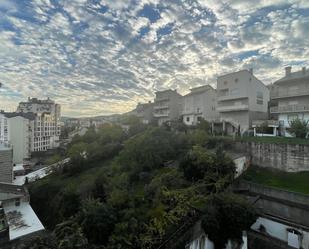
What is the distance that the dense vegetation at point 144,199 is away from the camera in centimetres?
1047

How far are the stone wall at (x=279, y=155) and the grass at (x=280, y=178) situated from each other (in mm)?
579

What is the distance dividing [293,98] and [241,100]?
Result: 20.9 feet

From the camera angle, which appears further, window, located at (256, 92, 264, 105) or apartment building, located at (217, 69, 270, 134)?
window, located at (256, 92, 264, 105)

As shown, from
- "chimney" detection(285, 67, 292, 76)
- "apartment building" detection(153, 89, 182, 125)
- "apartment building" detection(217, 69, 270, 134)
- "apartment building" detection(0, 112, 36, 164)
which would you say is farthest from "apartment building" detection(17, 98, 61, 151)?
"chimney" detection(285, 67, 292, 76)

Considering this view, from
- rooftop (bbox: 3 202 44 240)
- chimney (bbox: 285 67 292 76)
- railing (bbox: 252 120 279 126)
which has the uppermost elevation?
chimney (bbox: 285 67 292 76)

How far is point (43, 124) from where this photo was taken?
185ft

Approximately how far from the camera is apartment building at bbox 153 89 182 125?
46812mm

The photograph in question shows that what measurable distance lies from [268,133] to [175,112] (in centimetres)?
2333

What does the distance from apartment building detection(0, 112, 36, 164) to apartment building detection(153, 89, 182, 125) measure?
31321mm

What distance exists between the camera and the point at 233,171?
16906 millimetres

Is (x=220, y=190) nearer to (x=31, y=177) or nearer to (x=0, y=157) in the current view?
(x=0, y=157)

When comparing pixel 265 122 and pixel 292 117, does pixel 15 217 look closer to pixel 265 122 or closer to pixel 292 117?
pixel 265 122

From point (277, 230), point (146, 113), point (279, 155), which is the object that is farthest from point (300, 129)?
point (146, 113)

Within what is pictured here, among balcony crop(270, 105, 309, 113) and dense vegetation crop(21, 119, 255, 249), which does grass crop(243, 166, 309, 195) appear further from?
balcony crop(270, 105, 309, 113)
